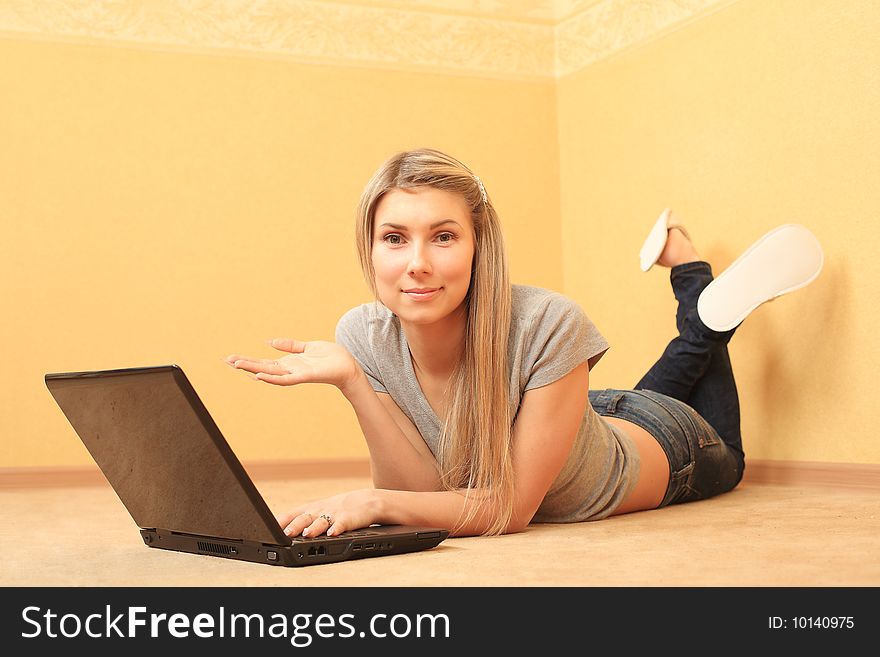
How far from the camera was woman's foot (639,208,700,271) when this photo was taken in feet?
9.65

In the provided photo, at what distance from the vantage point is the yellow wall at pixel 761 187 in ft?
8.68

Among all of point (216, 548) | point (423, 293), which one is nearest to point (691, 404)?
point (423, 293)

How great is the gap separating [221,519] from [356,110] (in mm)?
2464

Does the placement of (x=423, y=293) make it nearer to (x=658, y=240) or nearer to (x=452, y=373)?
(x=452, y=373)

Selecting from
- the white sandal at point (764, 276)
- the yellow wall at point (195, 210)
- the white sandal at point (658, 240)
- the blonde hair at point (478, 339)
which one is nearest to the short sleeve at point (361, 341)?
the blonde hair at point (478, 339)

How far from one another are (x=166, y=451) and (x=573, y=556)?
0.64 metres

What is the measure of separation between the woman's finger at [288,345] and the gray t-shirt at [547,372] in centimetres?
26

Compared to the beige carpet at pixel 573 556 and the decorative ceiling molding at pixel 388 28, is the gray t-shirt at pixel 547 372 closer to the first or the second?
the beige carpet at pixel 573 556

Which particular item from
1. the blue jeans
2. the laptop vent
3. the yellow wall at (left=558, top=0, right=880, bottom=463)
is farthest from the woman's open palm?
the yellow wall at (left=558, top=0, right=880, bottom=463)

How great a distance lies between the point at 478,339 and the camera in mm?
1768

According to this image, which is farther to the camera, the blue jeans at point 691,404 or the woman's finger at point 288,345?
the blue jeans at point 691,404

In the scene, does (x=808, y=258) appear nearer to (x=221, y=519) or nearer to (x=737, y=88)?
(x=737, y=88)
